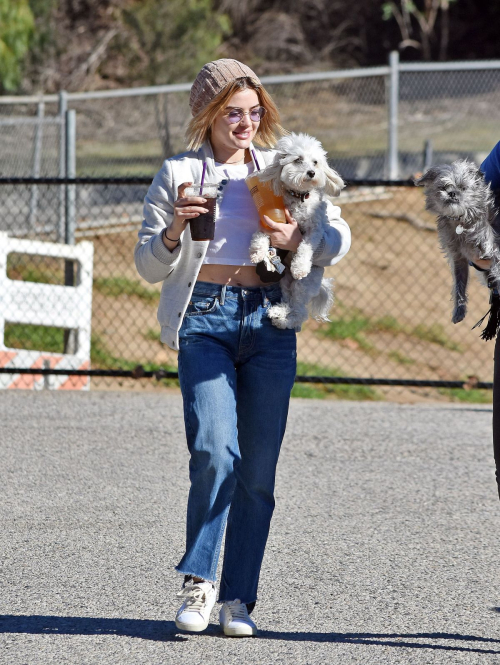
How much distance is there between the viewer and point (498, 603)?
12.3ft

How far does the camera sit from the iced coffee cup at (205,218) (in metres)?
3.09

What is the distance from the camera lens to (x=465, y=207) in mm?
3057

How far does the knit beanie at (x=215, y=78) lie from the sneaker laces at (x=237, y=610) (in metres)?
1.73

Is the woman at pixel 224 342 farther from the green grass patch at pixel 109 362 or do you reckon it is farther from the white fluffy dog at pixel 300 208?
the green grass patch at pixel 109 362

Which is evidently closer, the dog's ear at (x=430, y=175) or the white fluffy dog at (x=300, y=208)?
the dog's ear at (x=430, y=175)

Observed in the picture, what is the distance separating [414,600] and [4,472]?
269 centimetres

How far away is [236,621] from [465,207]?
1.61 meters

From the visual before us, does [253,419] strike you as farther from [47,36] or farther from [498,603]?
[47,36]

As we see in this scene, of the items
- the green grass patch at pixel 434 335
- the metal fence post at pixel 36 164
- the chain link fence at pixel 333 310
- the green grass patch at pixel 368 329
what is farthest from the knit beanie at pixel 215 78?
the green grass patch at pixel 434 335

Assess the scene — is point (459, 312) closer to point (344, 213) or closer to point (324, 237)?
point (324, 237)

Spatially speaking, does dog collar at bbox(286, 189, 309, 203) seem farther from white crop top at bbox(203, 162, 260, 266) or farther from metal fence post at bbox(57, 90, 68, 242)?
metal fence post at bbox(57, 90, 68, 242)

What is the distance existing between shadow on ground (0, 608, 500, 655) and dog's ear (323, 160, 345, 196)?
160cm

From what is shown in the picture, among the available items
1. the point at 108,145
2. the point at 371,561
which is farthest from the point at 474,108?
the point at 371,561

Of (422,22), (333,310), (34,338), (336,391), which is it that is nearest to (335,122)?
(333,310)
